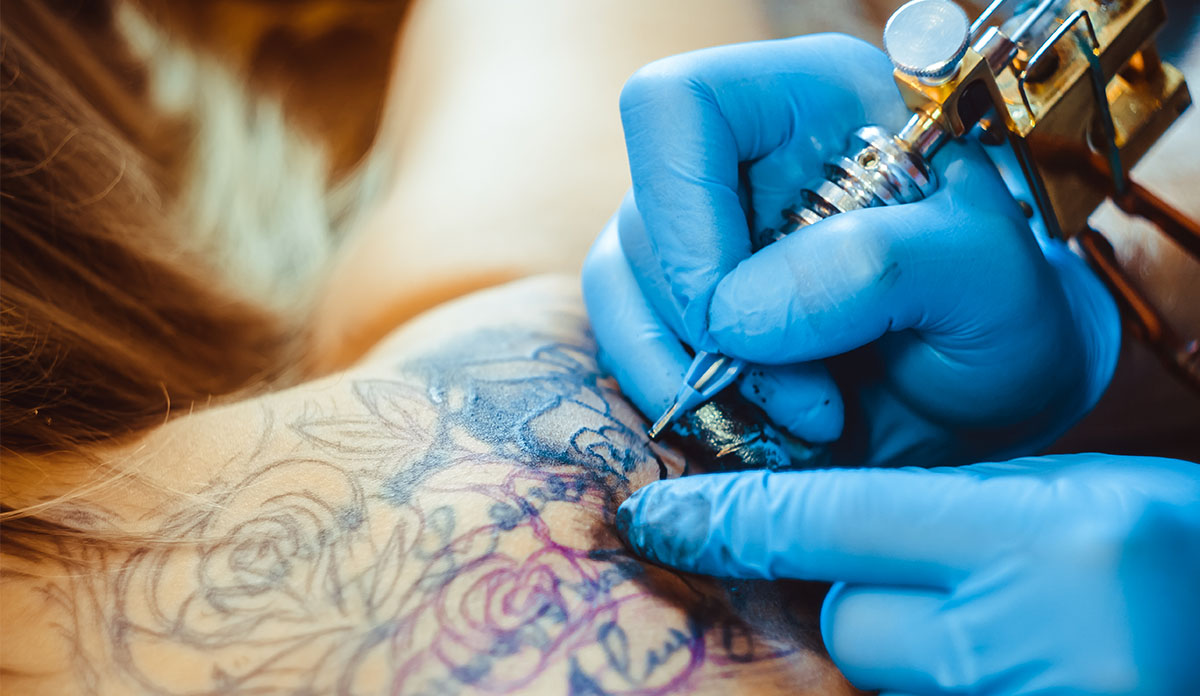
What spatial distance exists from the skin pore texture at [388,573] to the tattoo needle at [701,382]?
7 centimetres

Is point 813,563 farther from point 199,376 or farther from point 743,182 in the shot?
point 199,376

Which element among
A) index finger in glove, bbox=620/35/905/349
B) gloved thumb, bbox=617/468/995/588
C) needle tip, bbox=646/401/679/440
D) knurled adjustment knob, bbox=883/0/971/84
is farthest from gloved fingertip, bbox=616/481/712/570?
knurled adjustment knob, bbox=883/0/971/84

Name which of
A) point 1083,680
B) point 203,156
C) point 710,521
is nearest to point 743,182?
point 710,521

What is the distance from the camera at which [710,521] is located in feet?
2.93

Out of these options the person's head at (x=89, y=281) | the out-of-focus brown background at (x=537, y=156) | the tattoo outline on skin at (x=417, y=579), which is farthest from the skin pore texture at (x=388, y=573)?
the out-of-focus brown background at (x=537, y=156)

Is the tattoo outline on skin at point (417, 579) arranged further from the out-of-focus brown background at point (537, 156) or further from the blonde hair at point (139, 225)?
the out-of-focus brown background at point (537, 156)

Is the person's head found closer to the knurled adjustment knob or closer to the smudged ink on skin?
the smudged ink on skin

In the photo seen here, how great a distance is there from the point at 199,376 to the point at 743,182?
98cm

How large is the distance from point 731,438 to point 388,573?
19.0 inches

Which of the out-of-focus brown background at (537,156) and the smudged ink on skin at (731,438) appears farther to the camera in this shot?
the out-of-focus brown background at (537,156)

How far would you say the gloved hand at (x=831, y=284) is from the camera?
3.13 feet

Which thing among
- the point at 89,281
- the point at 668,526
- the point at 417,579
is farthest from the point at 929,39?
the point at 89,281

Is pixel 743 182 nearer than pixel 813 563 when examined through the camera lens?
No

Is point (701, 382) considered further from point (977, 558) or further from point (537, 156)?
point (537, 156)
